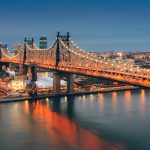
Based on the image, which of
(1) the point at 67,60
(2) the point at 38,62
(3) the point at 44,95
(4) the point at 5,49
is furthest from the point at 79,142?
(4) the point at 5,49

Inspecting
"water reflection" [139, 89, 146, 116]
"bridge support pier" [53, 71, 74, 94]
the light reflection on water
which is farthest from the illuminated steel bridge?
the light reflection on water

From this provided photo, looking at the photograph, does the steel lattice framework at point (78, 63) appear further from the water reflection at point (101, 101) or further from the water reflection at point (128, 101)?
the water reflection at point (128, 101)

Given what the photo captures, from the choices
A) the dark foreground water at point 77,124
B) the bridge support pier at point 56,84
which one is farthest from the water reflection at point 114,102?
the bridge support pier at point 56,84

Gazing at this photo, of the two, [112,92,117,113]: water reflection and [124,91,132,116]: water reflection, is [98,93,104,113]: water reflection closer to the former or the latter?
[112,92,117,113]: water reflection

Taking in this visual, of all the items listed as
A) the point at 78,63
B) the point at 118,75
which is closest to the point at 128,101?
the point at 78,63

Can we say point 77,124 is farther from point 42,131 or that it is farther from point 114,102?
point 114,102

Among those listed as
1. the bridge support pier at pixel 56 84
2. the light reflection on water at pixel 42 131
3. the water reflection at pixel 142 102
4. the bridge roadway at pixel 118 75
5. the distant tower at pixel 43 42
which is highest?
the distant tower at pixel 43 42

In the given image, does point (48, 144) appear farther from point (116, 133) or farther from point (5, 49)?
point (5, 49)
